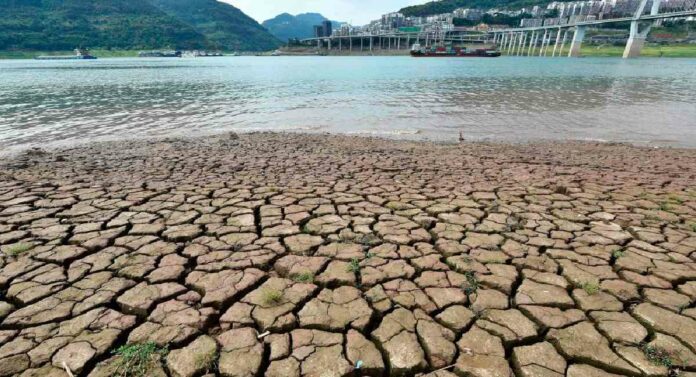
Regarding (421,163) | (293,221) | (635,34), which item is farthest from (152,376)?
(635,34)

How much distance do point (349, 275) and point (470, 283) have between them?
3.51 feet

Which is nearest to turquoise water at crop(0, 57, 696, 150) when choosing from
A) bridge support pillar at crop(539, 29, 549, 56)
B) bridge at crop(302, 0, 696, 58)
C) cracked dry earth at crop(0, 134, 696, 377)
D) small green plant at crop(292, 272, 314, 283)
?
cracked dry earth at crop(0, 134, 696, 377)

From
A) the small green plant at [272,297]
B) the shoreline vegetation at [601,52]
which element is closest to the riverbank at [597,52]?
the shoreline vegetation at [601,52]

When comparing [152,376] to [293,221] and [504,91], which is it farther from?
[504,91]

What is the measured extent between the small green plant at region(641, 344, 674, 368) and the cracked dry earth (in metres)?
0.02

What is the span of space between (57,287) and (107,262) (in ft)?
1.51

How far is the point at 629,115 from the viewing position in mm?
16172

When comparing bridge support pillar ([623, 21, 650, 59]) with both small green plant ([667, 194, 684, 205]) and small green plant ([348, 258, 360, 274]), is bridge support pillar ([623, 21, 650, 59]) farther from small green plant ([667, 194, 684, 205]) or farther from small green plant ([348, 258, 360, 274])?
small green plant ([348, 258, 360, 274])

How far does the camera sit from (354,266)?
3516mm

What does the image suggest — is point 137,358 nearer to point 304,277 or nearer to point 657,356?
point 304,277

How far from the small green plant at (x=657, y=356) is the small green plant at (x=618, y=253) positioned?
1441mm

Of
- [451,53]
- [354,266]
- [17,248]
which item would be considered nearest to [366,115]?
[354,266]

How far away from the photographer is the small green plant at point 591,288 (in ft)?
10.2

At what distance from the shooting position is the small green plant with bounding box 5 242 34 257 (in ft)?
12.1
